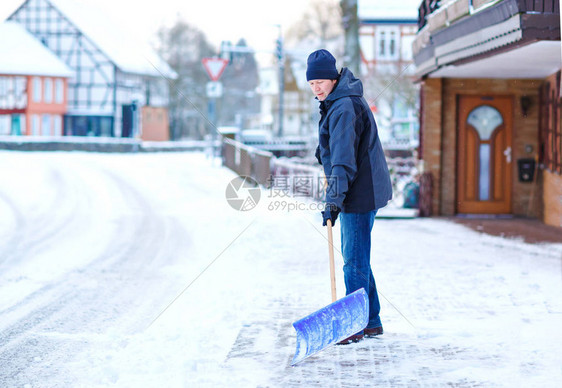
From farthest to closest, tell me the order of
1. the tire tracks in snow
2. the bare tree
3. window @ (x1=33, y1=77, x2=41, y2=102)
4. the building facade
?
the bare tree → window @ (x1=33, y1=77, x2=41, y2=102) → the building facade → the tire tracks in snow

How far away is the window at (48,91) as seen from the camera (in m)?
45.2

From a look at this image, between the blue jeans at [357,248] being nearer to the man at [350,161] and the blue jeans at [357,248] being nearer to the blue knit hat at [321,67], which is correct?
the man at [350,161]

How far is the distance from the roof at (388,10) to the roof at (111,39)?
547 inches

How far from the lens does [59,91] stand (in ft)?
151

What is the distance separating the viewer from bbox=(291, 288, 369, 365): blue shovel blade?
4.33 metres

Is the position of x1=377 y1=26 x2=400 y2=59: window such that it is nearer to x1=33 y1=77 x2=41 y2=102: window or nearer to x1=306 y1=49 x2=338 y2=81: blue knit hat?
x1=33 y1=77 x2=41 y2=102: window

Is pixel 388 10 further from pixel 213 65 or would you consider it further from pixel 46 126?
pixel 213 65

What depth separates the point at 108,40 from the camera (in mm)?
49094

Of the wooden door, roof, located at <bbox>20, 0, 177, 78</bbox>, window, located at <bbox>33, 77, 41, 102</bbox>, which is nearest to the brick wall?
the wooden door

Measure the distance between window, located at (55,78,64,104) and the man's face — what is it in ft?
144

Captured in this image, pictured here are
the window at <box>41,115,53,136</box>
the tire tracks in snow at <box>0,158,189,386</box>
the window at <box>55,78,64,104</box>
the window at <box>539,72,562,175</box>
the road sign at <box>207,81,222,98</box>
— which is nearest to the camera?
the tire tracks in snow at <box>0,158,189,386</box>

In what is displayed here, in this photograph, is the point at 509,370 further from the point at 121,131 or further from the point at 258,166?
the point at 121,131

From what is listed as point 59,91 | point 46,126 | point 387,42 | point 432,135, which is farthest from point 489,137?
point 59,91

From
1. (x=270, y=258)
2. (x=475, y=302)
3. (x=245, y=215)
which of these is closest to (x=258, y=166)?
(x=245, y=215)
